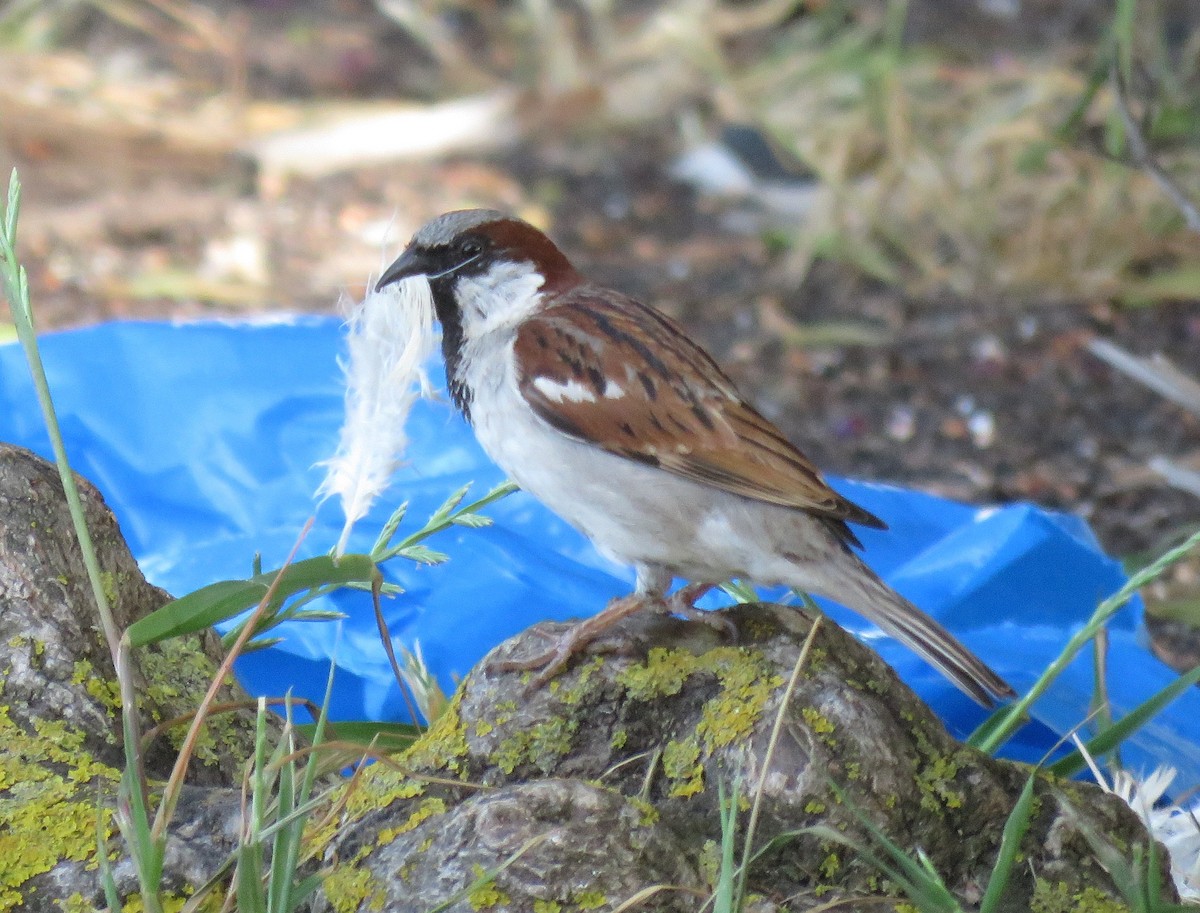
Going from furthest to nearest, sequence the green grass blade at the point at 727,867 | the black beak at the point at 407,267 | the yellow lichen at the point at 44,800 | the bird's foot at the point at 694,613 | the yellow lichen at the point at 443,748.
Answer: the black beak at the point at 407,267, the bird's foot at the point at 694,613, the yellow lichen at the point at 443,748, the yellow lichen at the point at 44,800, the green grass blade at the point at 727,867

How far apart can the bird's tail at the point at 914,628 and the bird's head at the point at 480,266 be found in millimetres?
715

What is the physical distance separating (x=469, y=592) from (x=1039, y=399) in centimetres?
255

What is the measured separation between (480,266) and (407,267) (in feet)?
0.46

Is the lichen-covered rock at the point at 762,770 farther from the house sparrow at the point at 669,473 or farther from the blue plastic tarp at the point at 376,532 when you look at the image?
the blue plastic tarp at the point at 376,532

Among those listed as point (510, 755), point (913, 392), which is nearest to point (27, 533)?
point (510, 755)

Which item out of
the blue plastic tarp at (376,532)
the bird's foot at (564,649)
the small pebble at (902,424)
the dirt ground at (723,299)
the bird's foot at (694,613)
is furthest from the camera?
the small pebble at (902,424)

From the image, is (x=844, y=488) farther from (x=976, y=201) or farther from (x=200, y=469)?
(x=976, y=201)

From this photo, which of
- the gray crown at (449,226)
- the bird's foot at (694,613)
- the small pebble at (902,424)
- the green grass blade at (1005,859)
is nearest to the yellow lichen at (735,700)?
the bird's foot at (694,613)

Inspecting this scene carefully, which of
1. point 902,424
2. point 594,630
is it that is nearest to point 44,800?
point 594,630

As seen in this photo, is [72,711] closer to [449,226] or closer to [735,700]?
[735,700]

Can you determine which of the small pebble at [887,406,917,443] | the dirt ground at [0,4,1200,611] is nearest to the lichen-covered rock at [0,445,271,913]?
the dirt ground at [0,4,1200,611]

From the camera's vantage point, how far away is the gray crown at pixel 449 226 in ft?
8.03

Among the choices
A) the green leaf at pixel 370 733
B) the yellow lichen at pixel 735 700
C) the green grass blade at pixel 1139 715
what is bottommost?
the green grass blade at pixel 1139 715

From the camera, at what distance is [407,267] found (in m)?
2.42
